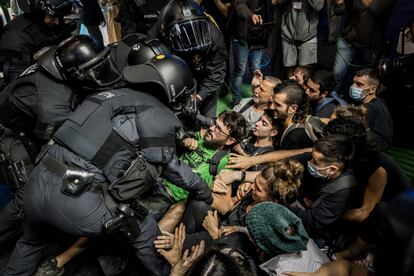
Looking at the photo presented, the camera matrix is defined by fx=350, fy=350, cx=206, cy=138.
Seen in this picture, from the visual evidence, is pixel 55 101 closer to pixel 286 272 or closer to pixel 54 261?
pixel 54 261

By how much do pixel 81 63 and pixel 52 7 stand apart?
976mm

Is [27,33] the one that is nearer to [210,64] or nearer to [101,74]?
[101,74]

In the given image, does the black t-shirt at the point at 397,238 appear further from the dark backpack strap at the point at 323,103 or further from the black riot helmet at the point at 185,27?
the dark backpack strap at the point at 323,103

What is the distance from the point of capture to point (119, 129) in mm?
1963

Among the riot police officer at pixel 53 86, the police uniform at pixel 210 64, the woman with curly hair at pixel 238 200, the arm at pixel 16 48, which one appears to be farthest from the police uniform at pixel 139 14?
the woman with curly hair at pixel 238 200

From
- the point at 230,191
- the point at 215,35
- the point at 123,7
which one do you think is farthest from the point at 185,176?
the point at 123,7

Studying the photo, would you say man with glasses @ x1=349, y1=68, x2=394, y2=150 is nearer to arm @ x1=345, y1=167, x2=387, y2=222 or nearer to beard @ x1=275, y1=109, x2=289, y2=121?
arm @ x1=345, y1=167, x2=387, y2=222

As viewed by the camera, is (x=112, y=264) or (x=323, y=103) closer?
(x=112, y=264)

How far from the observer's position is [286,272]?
1.48 m

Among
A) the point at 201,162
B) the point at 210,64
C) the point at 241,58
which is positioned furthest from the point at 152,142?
the point at 241,58

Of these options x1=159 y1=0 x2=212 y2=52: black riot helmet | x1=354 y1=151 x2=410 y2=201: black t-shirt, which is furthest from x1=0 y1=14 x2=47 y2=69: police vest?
x1=354 y1=151 x2=410 y2=201: black t-shirt

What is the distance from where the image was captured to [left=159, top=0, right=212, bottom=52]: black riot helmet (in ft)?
9.59

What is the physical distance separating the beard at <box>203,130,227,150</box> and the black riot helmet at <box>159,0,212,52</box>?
0.81 meters

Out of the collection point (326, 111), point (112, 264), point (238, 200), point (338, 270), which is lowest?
point (112, 264)
